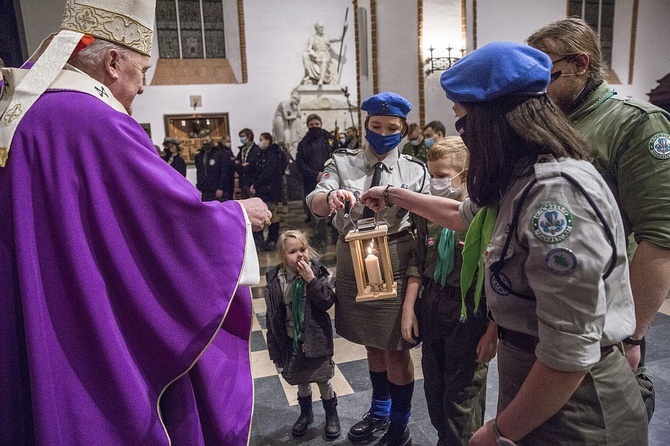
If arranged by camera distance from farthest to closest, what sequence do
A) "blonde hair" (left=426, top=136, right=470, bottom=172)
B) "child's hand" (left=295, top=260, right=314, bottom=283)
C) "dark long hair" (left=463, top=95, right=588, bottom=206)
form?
"child's hand" (left=295, top=260, right=314, bottom=283) < "blonde hair" (left=426, top=136, right=470, bottom=172) < "dark long hair" (left=463, top=95, right=588, bottom=206)

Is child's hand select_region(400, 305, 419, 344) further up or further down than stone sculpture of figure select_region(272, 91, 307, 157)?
further down

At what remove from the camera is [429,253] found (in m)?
2.14

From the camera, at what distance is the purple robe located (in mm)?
1237

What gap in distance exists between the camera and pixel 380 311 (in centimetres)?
226

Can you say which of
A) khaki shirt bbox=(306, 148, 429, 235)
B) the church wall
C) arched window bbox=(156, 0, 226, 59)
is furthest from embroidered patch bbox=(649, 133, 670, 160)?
arched window bbox=(156, 0, 226, 59)

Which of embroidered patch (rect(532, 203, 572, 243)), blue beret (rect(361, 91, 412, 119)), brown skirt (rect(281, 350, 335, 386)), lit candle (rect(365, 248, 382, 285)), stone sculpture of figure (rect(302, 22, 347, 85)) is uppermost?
stone sculpture of figure (rect(302, 22, 347, 85))

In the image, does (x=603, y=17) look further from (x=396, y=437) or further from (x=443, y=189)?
(x=396, y=437)

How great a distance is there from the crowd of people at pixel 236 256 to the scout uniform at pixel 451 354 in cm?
2

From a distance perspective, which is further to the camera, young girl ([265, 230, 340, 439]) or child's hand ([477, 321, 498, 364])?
young girl ([265, 230, 340, 439])

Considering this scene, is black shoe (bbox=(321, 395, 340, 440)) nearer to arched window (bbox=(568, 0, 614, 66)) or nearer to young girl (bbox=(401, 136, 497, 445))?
young girl (bbox=(401, 136, 497, 445))

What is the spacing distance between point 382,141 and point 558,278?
4.70 ft

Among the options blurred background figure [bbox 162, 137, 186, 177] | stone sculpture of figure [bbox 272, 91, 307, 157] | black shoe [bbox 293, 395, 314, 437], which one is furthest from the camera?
stone sculpture of figure [bbox 272, 91, 307, 157]

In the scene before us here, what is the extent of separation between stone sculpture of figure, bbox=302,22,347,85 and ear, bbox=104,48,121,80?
39.3 feet

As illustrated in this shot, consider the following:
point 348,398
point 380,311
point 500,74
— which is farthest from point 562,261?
point 348,398
